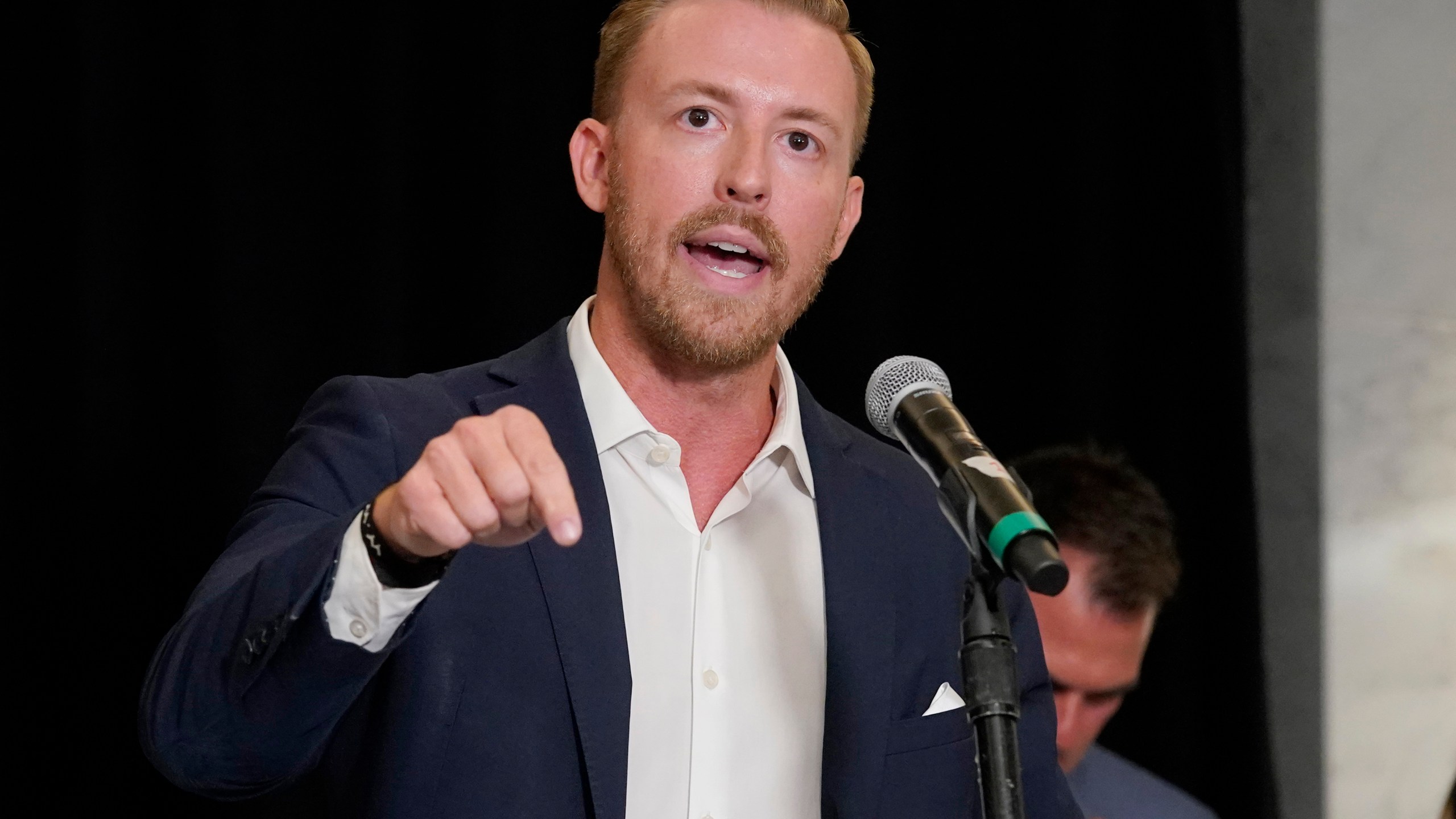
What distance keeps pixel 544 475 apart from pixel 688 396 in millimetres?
805

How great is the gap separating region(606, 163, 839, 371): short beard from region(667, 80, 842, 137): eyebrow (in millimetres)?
140

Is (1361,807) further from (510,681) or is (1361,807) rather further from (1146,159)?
(510,681)

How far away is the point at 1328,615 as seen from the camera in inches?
126

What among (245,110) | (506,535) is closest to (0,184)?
(245,110)

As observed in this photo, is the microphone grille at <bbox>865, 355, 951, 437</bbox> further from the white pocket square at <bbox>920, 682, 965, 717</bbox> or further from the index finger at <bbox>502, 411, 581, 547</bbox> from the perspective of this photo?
the white pocket square at <bbox>920, 682, 965, 717</bbox>

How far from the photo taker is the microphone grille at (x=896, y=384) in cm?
128

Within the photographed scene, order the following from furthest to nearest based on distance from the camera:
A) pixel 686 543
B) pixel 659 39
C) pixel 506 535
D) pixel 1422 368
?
pixel 1422 368
pixel 659 39
pixel 686 543
pixel 506 535

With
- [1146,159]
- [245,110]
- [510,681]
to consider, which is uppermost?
[1146,159]

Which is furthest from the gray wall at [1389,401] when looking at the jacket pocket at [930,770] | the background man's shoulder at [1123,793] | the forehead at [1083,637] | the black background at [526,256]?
the jacket pocket at [930,770]

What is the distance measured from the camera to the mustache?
1730 mm

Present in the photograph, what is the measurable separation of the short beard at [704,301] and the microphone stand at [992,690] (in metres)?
0.65

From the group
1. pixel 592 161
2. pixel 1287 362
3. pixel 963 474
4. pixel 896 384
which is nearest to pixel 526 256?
pixel 592 161

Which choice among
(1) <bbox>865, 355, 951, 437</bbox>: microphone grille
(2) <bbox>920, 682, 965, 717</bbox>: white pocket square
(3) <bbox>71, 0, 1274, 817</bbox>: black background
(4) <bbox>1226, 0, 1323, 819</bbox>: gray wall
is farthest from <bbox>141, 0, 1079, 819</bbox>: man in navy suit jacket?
(4) <bbox>1226, 0, 1323, 819</bbox>: gray wall

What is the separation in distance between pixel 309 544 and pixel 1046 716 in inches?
34.4
